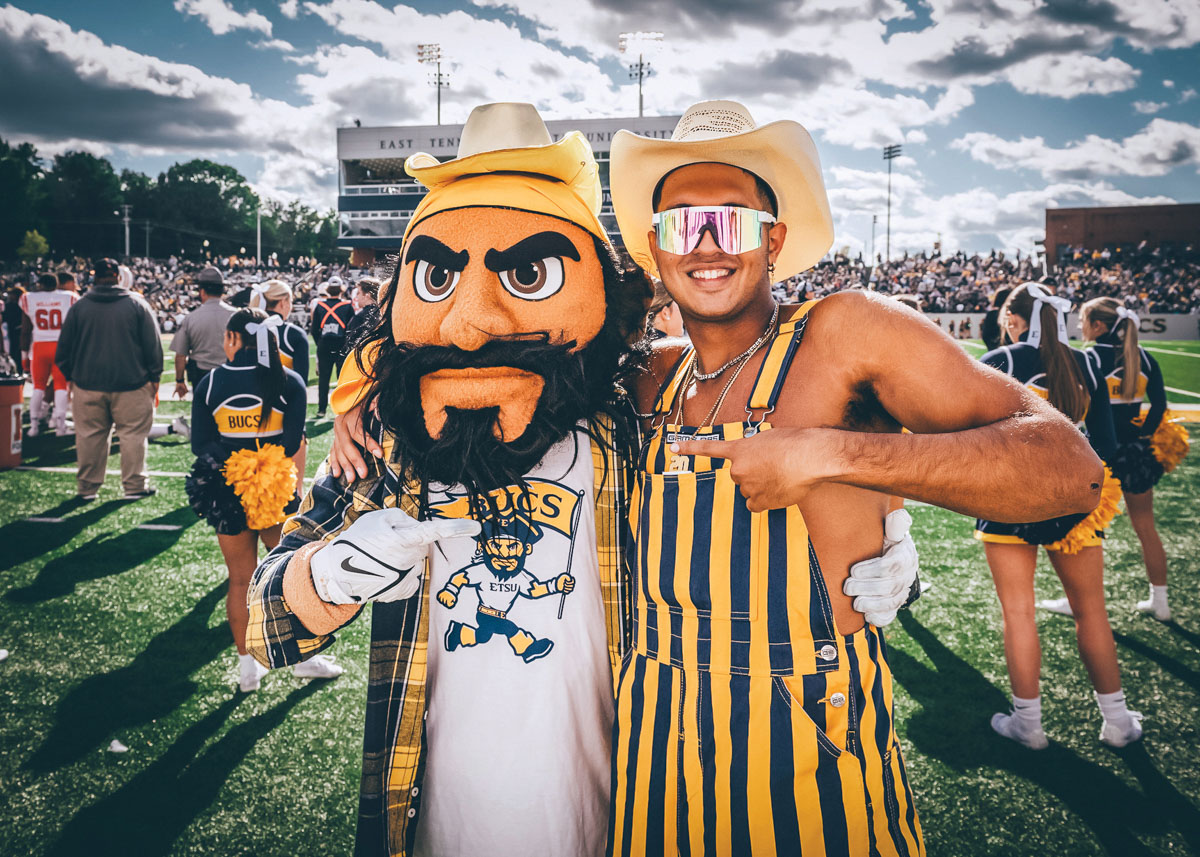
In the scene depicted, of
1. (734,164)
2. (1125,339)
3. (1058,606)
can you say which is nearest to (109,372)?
(734,164)

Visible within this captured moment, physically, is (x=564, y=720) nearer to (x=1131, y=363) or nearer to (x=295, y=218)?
(x=1131, y=363)

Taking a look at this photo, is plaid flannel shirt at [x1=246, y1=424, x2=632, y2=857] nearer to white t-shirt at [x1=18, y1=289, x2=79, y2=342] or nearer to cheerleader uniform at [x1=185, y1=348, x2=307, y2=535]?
cheerleader uniform at [x1=185, y1=348, x2=307, y2=535]

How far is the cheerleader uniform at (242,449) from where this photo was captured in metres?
3.75

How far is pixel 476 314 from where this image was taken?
159 centimetres

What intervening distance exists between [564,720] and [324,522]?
0.77 meters

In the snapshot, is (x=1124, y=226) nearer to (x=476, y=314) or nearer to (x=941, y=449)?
(x=941, y=449)

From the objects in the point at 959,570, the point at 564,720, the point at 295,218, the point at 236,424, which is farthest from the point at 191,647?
the point at 295,218

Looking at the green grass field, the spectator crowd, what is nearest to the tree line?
the spectator crowd

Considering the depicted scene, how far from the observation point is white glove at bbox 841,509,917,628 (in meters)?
1.50

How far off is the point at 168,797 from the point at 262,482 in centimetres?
155

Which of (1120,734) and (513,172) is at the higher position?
(513,172)

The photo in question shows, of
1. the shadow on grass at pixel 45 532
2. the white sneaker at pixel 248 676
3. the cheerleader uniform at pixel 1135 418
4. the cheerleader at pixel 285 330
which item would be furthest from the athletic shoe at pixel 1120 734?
the shadow on grass at pixel 45 532

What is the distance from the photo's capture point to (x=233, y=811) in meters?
2.91

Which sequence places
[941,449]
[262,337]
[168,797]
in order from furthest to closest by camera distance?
[262,337]
[168,797]
[941,449]
